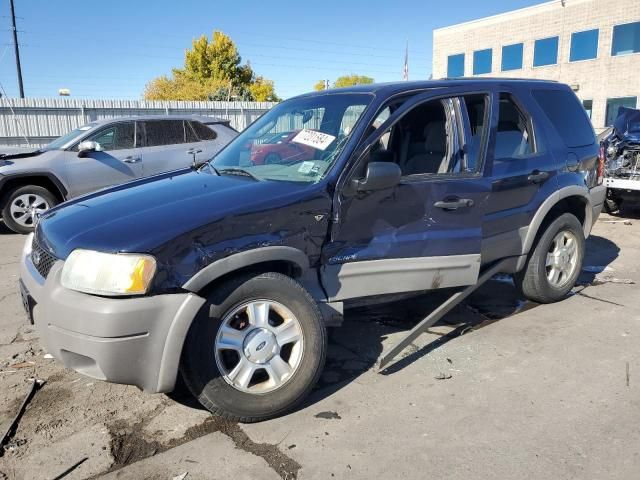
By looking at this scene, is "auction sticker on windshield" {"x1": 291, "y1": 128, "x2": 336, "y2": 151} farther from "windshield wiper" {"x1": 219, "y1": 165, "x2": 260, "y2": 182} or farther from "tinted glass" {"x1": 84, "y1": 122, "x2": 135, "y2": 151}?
"tinted glass" {"x1": 84, "y1": 122, "x2": 135, "y2": 151}

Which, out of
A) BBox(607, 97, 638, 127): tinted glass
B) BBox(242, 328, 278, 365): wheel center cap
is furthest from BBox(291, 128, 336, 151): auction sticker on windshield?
BBox(607, 97, 638, 127): tinted glass

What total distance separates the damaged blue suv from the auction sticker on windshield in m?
0.01

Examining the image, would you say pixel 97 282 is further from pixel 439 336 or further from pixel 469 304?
pixel 469 304

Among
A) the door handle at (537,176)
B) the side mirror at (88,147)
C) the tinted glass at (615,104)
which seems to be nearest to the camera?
the door handle at (537,176)

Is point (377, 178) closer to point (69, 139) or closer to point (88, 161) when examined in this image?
point (88, 161)

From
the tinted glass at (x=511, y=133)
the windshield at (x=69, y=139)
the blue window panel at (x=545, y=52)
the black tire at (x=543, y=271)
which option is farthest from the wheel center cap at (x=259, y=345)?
the blue window panel at (x=545, y=52)

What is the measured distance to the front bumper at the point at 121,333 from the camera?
2.52 metres

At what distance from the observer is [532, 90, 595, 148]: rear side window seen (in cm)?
460

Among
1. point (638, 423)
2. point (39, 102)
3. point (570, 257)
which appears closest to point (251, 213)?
point (638, 423)

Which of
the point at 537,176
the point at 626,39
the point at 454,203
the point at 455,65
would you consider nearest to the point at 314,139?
the point at 454,203

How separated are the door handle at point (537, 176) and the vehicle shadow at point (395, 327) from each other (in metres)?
1.16

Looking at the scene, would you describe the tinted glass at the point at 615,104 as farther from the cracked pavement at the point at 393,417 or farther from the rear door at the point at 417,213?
the rear door at the point at 417,213

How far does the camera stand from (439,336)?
13.7 ft

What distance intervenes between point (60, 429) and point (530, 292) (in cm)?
373
